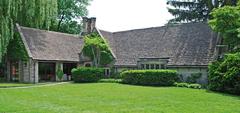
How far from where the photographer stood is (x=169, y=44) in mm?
33500

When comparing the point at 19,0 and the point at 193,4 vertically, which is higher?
the point at 193,4

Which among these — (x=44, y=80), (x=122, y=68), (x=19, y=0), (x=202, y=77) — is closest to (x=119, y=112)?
(x=202, y=77)

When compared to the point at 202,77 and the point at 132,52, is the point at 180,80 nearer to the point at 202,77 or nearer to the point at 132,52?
the point at 202,77

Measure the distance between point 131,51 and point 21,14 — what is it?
12147mm

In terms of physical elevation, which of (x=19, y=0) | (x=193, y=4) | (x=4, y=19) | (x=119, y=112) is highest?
(x=193, y=4)

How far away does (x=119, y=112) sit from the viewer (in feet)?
41.5

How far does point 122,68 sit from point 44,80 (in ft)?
28.8

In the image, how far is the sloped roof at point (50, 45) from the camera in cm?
3303

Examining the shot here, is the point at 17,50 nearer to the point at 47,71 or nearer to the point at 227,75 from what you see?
the point at 47,71

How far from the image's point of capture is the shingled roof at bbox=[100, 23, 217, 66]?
3019 centimetres

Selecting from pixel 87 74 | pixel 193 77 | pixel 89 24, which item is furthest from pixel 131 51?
pixel 193 77

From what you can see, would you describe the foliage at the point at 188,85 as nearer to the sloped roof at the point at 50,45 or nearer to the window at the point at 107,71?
the window at the point at 107,71

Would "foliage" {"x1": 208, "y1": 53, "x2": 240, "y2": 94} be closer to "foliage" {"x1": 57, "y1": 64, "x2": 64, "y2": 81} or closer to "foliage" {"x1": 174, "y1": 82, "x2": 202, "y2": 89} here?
"foliage" {"x1": 174, "y1": 82, "x2": 202, "y2": 89}

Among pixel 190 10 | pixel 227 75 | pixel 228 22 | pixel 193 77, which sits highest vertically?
pixel 190 10
